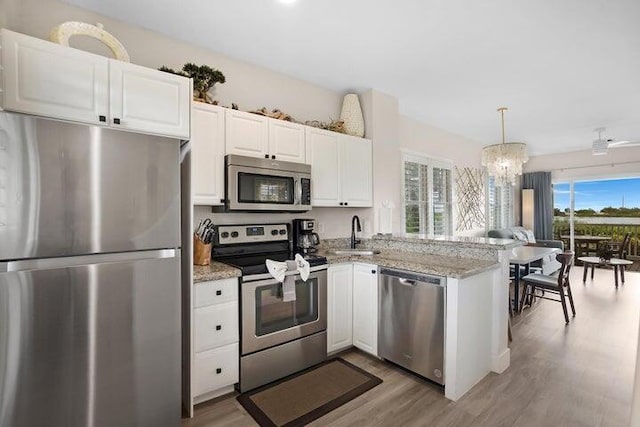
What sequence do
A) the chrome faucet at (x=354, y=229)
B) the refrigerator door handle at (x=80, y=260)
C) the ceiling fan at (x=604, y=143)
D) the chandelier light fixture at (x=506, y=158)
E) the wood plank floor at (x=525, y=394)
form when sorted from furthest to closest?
the ceiling fan at (x=604, y=143) → the chandelier light fixture at (x=506, y=158) → the chrome faucet at (x=354, y=229) → the wood plank floor at (x=525, y=394) → the refrigerator door handle at (x=80, y=260)

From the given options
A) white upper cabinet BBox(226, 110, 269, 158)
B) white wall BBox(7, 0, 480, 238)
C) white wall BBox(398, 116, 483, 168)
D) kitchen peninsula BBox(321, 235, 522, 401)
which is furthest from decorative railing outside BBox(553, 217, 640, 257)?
white upper cabinet BBox(226, 110, 269, 158)

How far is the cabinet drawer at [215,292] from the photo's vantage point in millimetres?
1952

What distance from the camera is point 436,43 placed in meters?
2.60

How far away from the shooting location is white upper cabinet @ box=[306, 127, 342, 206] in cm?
304

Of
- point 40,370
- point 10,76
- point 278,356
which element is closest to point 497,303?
point 278,356

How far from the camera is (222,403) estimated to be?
2.07m

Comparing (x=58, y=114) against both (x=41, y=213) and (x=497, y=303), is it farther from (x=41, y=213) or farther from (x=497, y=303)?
(x=497, y=303)

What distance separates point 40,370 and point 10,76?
139 centimetres

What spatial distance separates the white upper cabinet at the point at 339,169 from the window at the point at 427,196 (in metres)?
1.29

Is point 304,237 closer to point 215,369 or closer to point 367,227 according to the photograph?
point 367,227

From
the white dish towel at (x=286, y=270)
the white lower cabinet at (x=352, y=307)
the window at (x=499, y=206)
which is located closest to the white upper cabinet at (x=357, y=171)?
the white lower cabinet at (x=352, y=307)

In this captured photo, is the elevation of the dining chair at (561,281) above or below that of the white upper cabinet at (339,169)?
below

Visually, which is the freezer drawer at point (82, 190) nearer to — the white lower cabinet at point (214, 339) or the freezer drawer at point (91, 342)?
the freezer drawer at point (91, 342)

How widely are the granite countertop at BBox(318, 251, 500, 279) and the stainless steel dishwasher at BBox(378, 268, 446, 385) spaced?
54mm
